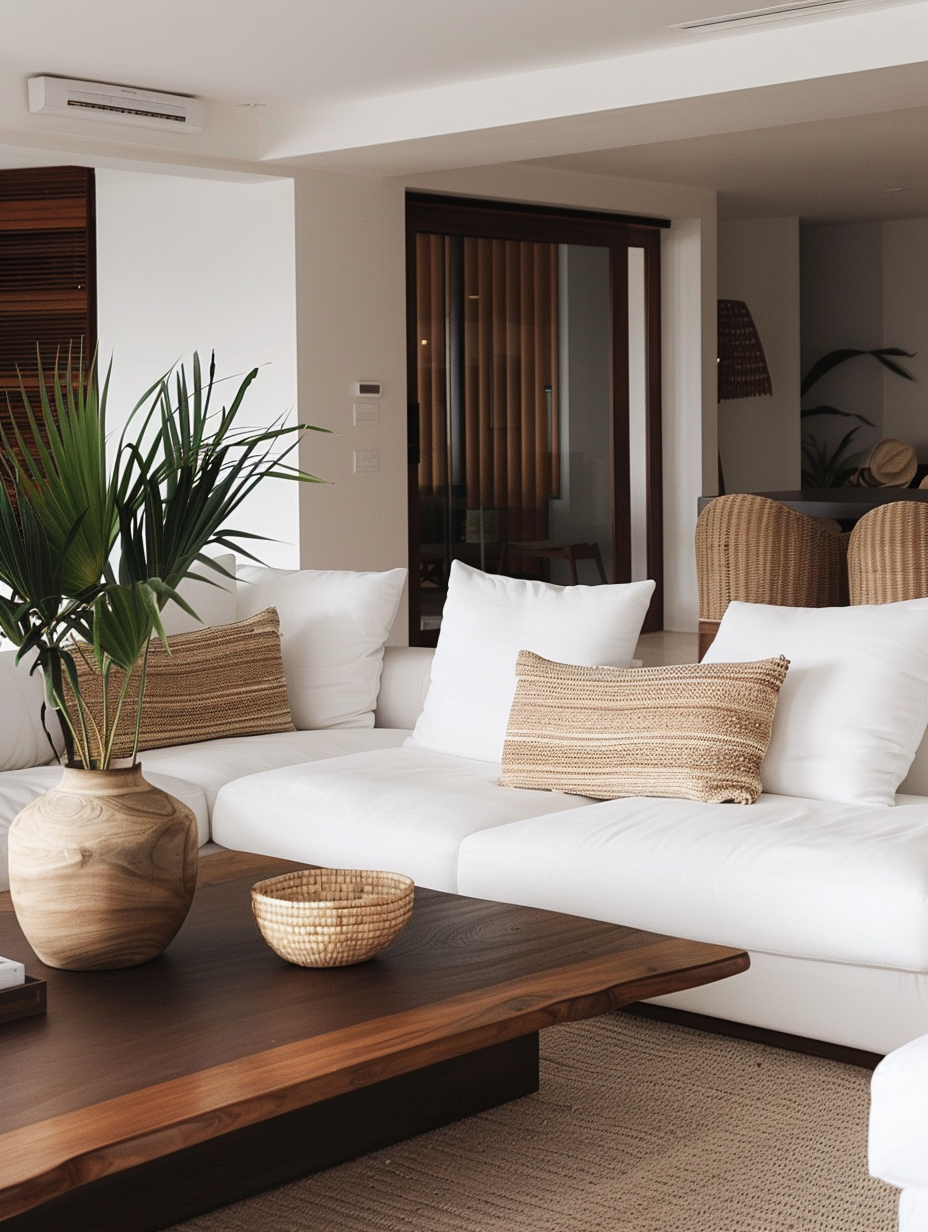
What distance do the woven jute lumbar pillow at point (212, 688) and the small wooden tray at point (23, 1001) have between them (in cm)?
183

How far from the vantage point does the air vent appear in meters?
5.07

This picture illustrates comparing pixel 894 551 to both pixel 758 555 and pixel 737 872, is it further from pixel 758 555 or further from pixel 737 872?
pixel 737 872

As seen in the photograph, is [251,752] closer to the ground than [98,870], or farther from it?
closer to the ground

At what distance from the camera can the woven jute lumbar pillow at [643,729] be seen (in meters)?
3.33

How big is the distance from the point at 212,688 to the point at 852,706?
5.77 ft

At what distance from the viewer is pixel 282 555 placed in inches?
291

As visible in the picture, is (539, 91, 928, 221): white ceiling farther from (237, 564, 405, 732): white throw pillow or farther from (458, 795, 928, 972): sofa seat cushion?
(458, 795, 928, 972): sofa seat cushion

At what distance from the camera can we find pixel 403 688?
4508mm

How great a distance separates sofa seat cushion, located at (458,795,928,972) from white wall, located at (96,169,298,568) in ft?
14.2

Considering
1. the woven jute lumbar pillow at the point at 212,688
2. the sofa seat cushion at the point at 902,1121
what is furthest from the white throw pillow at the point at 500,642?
the sofa seat cushion at the point at 902,1121

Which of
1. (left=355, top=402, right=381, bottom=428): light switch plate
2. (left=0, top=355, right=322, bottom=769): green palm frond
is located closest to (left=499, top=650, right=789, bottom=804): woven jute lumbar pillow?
(left=0, top=355, right=322, bottom=769): green palm frond

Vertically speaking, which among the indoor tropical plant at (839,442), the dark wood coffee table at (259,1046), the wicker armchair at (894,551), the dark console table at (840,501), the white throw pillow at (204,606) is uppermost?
the indoor tropical plant at (839,442)

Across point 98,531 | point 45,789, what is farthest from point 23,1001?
point 45,789

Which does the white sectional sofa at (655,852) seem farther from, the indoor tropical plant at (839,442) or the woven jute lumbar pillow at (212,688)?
the indoor tropical plant at (839,442)
